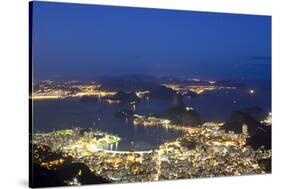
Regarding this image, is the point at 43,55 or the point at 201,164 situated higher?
the point at 43,55

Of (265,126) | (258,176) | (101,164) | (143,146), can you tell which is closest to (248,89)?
(265,126)

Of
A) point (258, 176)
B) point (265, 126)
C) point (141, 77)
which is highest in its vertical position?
point (141, 77)

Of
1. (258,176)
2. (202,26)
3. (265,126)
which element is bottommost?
(258,176)

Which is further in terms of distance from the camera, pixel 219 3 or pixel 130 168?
pixel 219 3

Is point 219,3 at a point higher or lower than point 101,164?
higher

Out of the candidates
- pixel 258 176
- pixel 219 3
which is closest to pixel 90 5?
pixel 219 3

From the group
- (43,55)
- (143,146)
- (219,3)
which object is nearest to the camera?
(43,55)

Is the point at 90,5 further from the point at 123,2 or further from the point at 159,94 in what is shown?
the point at 159,94

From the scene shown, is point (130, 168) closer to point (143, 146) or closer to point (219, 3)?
point (143, 146)

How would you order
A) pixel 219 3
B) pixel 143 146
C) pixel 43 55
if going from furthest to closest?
pixel 219 3
pixel 143 146
pixel 43 55
